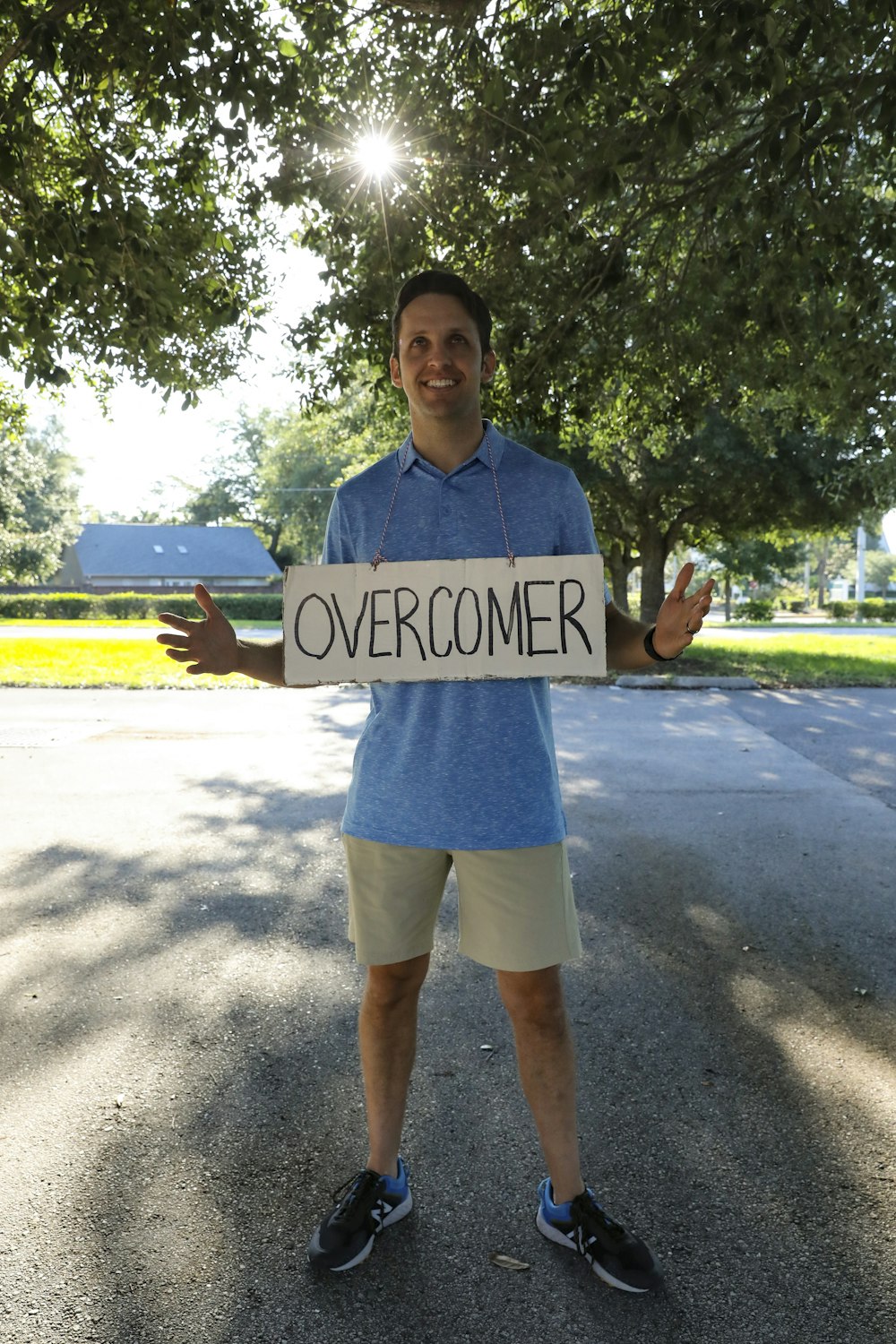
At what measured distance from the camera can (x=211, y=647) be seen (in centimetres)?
233

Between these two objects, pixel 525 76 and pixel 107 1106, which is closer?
pixel 107 1106

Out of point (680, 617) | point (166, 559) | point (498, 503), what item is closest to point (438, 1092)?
point (680, 617)

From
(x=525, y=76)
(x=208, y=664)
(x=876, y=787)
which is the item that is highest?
(x=525, y=76)

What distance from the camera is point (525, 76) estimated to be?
555 cm

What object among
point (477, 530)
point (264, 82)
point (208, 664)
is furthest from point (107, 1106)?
point (264, 82)

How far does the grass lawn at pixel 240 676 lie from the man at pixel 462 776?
45.8 feet

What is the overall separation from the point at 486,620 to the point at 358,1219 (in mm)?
1532

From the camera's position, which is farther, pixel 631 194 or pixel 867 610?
pixel 867 610

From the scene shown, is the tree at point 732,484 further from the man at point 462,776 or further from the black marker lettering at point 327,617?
the black marker lettering at point 327,617

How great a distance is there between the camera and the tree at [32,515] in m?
33.1

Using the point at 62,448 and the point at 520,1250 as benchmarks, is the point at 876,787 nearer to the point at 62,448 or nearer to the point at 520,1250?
the point at 520,1250

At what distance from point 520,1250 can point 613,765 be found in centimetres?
682

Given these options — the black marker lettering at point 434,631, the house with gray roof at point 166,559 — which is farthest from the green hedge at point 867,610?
the black marker lettering at point 434,631

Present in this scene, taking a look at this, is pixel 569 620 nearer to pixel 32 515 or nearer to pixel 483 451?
pixel 483 451
